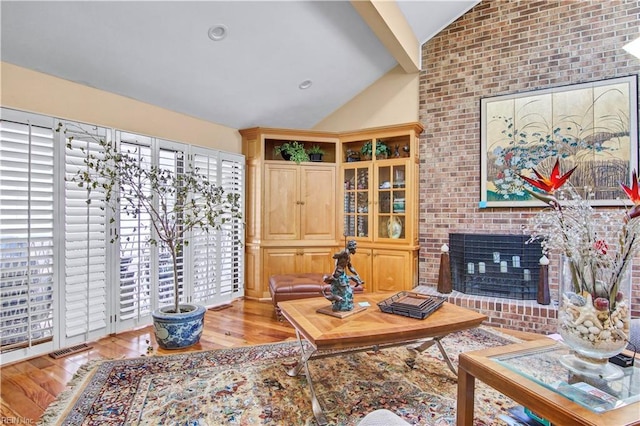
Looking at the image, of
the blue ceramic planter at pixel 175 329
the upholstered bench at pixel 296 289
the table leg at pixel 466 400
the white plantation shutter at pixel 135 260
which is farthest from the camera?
the upholstered bench at pixel 296 289

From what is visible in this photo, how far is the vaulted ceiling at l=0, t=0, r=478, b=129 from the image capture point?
2.51 metres

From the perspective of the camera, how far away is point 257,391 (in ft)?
7.13

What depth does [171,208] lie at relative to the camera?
11.7 feet

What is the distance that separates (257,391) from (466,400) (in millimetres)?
1297

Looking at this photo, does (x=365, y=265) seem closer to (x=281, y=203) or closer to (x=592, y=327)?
(x=281, y=203)

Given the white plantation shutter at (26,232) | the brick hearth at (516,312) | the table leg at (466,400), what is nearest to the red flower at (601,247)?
the table leg at (466,400)

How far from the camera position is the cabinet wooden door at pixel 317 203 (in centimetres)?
452

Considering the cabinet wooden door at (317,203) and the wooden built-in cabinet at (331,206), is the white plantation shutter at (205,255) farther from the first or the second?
the cabinet wooden door at (317,203)

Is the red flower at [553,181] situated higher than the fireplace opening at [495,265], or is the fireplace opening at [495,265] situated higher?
the red flower at [553,181]

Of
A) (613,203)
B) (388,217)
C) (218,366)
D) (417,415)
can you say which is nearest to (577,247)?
(417,415)

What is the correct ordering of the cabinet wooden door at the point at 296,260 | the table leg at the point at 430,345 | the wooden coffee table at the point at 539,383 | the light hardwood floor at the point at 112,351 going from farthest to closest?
the cabinet wooden door at the point at 296,260
the table leg at the point at 430,345
the light hardwood floor at the point at 112,351
the wooden coffee table at the point at 539,383

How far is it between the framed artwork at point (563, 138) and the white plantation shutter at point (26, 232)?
4.29m

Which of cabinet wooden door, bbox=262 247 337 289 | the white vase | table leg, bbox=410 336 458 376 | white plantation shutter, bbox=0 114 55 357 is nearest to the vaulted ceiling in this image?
white plantation shutter, bbox=0 114 55 357

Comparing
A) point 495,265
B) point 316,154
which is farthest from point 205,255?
point 495,265
